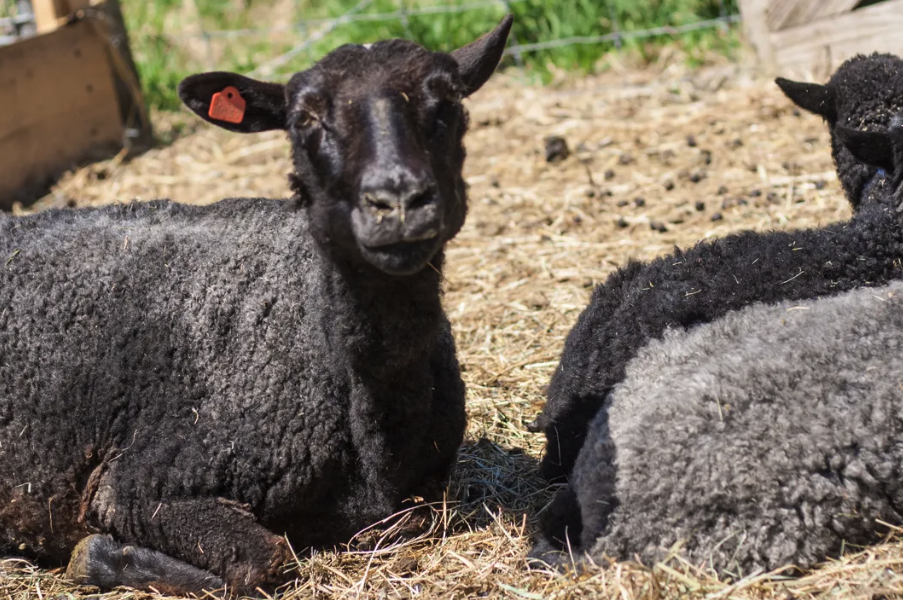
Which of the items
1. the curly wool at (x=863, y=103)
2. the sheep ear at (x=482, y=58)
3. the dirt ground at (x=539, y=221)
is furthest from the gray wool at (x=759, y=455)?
the curly wool at (x=863, y=103)

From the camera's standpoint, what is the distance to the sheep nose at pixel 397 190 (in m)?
3.62

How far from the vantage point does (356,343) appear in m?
4.21

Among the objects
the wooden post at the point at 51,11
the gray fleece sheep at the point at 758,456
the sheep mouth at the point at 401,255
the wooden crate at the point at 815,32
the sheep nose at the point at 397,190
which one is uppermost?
the wooden post at the point at 51,11

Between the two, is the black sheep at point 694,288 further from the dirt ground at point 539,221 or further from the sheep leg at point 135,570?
the sheep leg at point 135,570

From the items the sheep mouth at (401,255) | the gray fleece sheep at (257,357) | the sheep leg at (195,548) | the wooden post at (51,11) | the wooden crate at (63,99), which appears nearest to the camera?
the sheep mouth at (401,255)

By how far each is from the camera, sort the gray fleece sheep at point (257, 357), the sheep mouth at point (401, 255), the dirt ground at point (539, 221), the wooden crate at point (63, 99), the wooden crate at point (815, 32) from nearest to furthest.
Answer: the sheep mouth at point (401, 255) < the gray fleece sheep at point (257, 357) < the dirt ground at point (539, 221) < the wooden crate at point (815, 32) < the wooden crate at point (63, 99)

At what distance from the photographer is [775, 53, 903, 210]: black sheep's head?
5781 millimetres

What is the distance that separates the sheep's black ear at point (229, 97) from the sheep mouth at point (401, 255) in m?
0.94

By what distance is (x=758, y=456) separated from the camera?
12.1 feet

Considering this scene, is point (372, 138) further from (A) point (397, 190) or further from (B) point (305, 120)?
(B) point (305, 120)

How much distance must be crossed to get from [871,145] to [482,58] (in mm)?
2313

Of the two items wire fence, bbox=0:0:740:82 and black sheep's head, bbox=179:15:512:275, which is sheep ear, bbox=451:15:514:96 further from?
wire fence, bbox=0:0:740:82

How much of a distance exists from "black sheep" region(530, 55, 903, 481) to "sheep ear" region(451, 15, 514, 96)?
1325 mm

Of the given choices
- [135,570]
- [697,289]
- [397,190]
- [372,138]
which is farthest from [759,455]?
[135,570]
